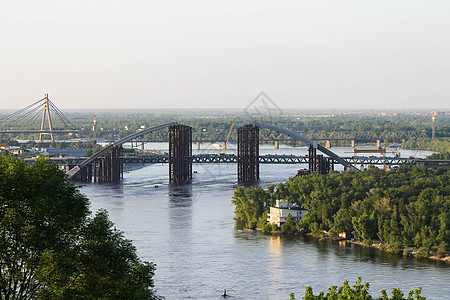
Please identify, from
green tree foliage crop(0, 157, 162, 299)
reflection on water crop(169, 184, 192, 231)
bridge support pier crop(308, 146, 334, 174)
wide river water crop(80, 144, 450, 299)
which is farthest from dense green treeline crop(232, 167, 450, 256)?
green tree foliage crop(0, 157, 162, 299)

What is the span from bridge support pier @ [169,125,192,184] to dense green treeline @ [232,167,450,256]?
2434 centimetres

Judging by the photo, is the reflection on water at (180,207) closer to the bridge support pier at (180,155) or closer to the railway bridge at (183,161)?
the bridge support pier at (180,155)

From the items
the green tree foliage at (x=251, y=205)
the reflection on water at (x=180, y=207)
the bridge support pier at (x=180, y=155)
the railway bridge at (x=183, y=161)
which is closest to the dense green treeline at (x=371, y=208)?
the green tree foliage at (x=251, y=205)

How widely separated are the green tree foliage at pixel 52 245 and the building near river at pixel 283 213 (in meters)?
34.8

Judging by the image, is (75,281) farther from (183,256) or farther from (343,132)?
(343,132)

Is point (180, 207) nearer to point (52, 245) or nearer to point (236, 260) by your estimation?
point (236, 260)

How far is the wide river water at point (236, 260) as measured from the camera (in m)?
39.4

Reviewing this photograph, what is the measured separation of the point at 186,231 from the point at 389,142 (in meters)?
122

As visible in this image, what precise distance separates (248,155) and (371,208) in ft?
130

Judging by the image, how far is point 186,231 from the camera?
55438 mm

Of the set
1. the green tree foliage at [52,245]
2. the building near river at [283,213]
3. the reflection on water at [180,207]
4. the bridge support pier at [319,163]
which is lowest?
the reflection on water at [180,207]

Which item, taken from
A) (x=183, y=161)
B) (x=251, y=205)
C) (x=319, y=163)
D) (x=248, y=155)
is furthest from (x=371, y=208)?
(x=183, y=161)

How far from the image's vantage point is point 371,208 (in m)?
55.8

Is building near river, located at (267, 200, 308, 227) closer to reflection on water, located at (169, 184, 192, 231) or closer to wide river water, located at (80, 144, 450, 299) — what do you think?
wide river water, located at (80, 144, 450, 299)
